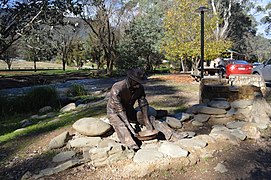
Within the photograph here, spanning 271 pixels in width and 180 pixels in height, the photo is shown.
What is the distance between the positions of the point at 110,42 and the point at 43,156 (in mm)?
20192

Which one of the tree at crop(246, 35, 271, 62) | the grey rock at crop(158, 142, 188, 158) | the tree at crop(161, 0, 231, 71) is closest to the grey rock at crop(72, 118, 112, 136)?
the grey rock at crop(158, 142, 188, 158)

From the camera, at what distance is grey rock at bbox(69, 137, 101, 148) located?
373cm

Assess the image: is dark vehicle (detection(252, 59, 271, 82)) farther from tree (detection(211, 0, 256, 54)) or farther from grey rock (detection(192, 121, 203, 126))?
tree (detection(211, 0, 256, 54))

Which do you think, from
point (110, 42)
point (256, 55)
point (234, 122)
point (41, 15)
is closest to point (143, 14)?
point (110, 42)

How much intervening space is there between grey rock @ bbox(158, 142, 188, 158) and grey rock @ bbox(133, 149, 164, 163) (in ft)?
0.30

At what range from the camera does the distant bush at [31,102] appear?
800 centimetres

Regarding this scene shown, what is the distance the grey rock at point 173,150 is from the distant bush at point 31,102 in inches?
233

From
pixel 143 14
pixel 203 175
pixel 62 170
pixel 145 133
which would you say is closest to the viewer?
pixel 203 175

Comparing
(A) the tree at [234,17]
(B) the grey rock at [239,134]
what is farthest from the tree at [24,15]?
(A) the tree at [234,17]

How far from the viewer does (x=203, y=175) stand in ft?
9.22

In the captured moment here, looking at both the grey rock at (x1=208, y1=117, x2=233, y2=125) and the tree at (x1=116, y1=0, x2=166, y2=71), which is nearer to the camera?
the grey rock at (x1=208, y1=117, x2=233, y2=125)

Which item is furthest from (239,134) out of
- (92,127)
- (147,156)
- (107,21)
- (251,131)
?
(107,21)

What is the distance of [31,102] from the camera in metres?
8.32

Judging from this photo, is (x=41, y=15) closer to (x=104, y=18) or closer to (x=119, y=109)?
(x=104, y=18)
